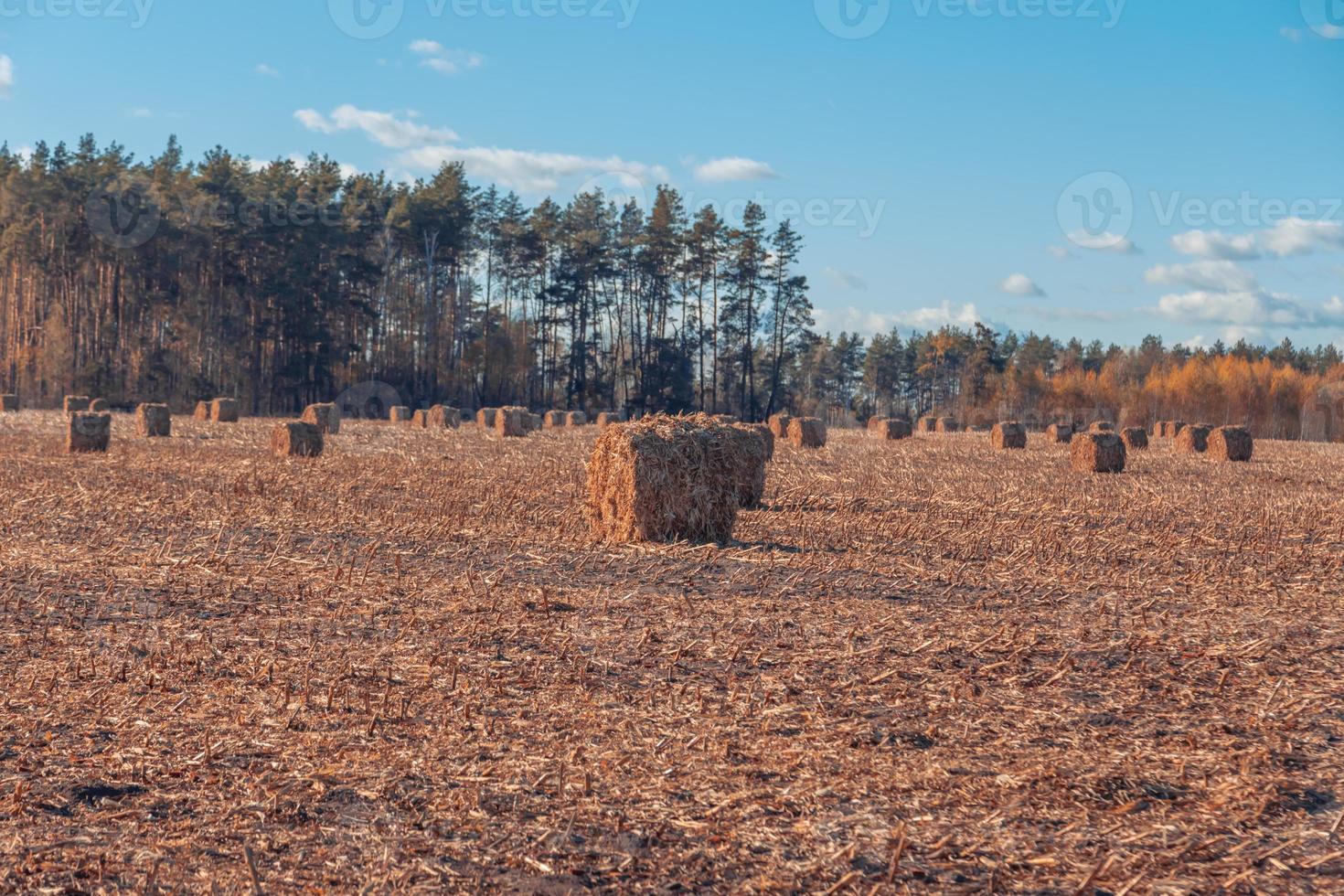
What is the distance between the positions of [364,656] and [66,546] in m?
5.06

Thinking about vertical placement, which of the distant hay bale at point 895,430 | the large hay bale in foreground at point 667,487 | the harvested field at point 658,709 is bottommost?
the harvested field at point 658,709

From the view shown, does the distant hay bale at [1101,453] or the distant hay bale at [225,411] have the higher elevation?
the distant hay bale at [225,411]

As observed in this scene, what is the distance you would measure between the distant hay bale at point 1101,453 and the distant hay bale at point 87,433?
18429mm

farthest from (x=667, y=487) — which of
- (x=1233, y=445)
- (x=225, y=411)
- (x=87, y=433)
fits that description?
(x=225, y=411)

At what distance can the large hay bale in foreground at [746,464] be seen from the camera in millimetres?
12570

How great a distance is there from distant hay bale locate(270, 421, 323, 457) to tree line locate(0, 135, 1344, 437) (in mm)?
36926

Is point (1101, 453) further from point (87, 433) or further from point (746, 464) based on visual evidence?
point (87, 433)

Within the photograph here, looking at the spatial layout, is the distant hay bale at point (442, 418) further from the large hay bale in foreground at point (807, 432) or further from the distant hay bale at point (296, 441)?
the distant hay bale at point (296, 441)

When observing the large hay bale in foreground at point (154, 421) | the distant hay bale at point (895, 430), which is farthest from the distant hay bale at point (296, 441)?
the distant hay bale at point (895, 430)

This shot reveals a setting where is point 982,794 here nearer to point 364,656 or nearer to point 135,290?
point 364,656

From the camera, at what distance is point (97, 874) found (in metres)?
4.12

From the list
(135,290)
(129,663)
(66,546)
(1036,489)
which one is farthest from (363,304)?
(129,663)

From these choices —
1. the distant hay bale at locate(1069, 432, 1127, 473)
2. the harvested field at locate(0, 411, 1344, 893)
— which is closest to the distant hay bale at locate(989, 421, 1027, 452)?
the distant hay bale at locate(1069, 432, 1127, 473)

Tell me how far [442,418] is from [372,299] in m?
30.0
